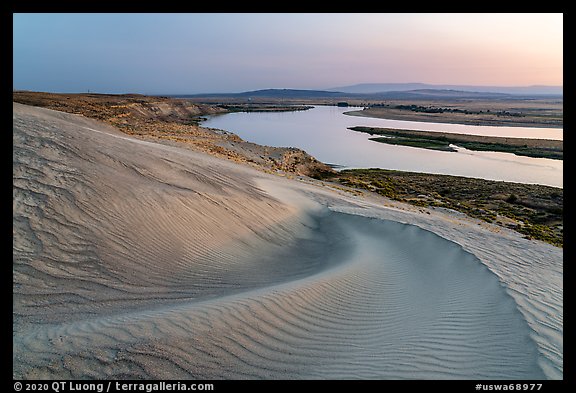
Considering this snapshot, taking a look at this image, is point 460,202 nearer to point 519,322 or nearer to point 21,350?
point 519,322

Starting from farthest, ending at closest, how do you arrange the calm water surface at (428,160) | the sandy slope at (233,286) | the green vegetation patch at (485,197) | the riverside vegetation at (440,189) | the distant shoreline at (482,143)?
the distant shoreline at (482,143)
the calm water surface at (428,160)
the riverside vegetation at (440,189)
the green vegetation patch at (485,197)
the sandy slope at (233,286)

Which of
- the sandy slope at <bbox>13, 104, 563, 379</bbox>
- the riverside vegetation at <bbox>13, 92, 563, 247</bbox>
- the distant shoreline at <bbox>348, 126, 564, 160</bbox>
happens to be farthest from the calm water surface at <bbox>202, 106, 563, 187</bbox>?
the sandy slope at <bbox>13, 104, 563, 379</bbox>

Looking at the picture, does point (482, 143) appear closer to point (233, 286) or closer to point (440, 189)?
point (440, 189)

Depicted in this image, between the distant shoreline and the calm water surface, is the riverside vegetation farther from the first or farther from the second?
the distant shoreline

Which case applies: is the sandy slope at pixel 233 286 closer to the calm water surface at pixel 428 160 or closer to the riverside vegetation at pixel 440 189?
the riverside vegetation at pixel 440 189

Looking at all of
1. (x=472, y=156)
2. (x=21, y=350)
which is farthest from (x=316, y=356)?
(x=472, y=156)

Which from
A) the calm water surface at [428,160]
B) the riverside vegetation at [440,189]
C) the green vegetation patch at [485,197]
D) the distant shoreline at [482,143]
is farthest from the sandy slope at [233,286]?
the distant shoreline at [482,143]

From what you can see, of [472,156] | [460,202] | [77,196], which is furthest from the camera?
[472,156]

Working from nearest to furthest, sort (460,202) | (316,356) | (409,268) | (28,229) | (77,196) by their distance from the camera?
(316,356), (28,229), (77,196), (409,268), (460,202)
